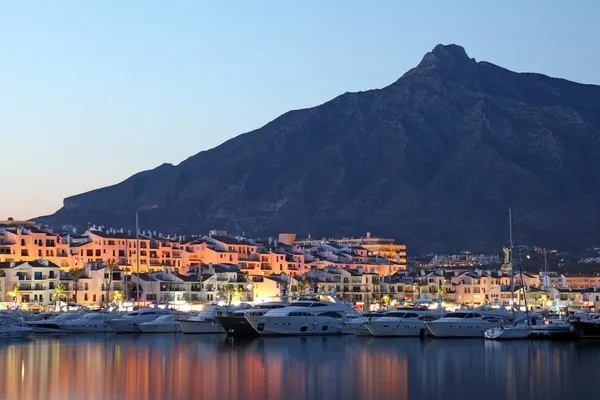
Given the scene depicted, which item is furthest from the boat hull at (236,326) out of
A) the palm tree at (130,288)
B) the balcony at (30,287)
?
the palm tree at (130,288)

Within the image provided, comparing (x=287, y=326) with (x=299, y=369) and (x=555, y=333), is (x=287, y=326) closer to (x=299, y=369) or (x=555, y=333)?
(x=555, y=333)

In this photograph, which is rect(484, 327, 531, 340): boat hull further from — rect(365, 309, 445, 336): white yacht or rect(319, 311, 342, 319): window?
rect(319, 311, 342, 319): window

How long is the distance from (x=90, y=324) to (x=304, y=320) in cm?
1894

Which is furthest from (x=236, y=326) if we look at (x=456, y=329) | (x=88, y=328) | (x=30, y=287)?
(x=30, y=287)

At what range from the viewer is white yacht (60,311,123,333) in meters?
88.6

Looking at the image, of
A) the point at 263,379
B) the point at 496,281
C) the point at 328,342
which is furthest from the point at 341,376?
the point at 496,281

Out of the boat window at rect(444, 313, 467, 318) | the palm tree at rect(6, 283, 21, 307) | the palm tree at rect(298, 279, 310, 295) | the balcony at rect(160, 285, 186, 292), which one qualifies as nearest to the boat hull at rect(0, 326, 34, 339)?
the palm tree at rect(6, 283, 21, 307)

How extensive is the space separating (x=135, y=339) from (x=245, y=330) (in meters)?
7.97

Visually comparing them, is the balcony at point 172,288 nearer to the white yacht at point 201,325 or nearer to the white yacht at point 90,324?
the white yacht at point 90,324

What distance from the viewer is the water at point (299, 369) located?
46312 millimetres

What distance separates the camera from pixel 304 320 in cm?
8119

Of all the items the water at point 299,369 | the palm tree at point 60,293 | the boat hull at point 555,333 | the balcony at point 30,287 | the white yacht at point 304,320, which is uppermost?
the balcony at point 30,287

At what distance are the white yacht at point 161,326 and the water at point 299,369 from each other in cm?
1035

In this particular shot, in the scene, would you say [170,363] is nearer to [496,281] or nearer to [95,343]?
[95,343]
